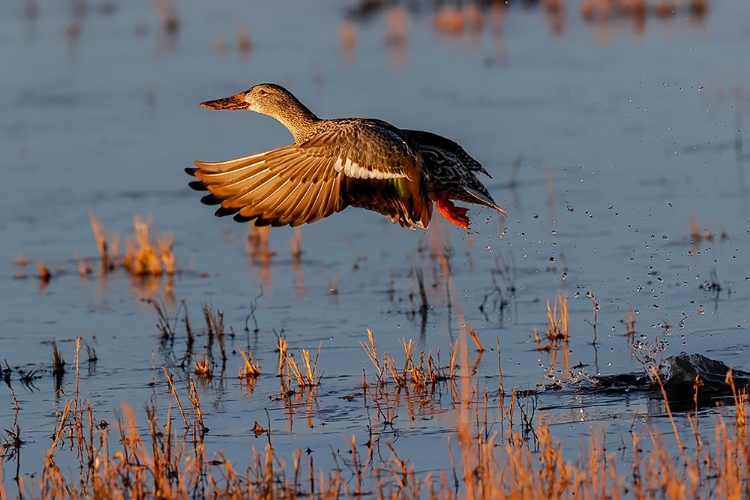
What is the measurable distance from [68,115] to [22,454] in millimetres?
10273

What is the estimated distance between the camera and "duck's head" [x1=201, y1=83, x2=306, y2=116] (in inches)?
299

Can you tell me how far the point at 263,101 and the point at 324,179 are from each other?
3.89 feet

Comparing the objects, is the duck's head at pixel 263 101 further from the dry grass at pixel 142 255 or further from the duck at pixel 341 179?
the dry grass at pixel 142 255

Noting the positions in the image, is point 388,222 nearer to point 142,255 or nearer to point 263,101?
point 142,255

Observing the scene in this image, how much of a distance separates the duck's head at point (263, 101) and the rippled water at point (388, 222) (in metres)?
1.54

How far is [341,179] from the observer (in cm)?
672

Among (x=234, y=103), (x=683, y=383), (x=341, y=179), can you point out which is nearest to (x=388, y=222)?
(x=234, y=103)

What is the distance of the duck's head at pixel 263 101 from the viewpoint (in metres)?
7.59

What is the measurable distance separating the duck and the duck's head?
1.41 ft

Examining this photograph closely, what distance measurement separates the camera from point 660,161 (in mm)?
13086

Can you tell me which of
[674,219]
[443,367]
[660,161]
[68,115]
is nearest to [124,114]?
[68,115]

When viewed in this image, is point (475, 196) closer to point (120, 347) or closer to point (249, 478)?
point (249, 478)

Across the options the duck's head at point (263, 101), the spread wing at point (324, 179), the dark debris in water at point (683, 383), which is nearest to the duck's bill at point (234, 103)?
the duck's head at point (263, 101)

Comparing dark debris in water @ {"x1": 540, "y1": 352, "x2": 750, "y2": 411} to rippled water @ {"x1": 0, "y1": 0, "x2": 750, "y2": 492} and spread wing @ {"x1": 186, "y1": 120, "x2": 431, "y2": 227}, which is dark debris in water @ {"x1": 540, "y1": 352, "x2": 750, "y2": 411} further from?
spread wing @ {"x1": 186, "y1": 120, "x2": 431, "y2": 227}
